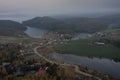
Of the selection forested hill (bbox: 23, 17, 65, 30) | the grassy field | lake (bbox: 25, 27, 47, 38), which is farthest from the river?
forested hill (bbox: 23, 17, 65, 30)

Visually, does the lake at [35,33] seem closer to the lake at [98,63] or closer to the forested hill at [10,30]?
the forested hill at [10,30]

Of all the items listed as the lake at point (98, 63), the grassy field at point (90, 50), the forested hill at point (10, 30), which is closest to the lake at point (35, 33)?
the forested hill at point (10, 30)

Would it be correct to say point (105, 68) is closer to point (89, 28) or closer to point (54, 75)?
point (54, 75)

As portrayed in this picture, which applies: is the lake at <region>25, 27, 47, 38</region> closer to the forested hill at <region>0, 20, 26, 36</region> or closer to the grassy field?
the forested hill at <region>0, 20, 26, 36</region>

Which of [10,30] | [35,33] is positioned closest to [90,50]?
[10,30]

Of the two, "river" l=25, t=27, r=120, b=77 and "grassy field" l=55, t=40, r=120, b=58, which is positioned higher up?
"grassy field" l=55, t=40, r=120, b=58

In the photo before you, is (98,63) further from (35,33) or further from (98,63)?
(35,33)
